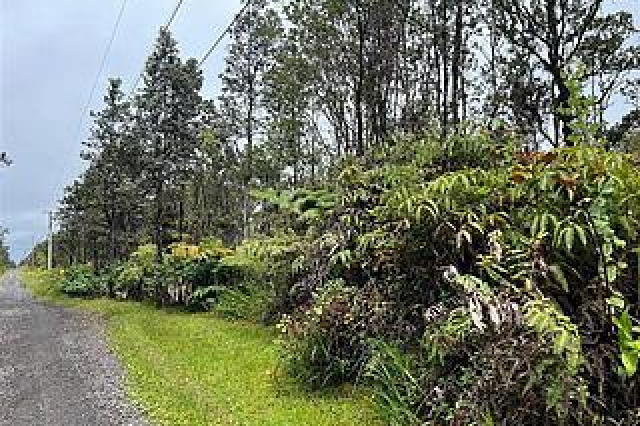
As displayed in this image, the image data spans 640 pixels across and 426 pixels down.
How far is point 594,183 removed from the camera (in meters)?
4.75

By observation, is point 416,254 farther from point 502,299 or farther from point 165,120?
point 165,120

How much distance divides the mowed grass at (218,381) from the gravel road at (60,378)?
0.25 meters

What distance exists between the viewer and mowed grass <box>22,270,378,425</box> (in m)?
6.03

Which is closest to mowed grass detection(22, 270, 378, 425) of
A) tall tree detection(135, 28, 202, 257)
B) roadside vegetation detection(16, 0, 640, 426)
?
roadside vegetation detection(16, 0, 640, 426)

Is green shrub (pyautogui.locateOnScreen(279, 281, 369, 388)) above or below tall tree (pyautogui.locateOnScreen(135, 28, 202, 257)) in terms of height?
below

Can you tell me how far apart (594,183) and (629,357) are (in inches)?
47.7

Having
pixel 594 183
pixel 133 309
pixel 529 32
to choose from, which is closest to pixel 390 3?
pixel 529 32

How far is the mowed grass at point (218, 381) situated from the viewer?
19.8 ft

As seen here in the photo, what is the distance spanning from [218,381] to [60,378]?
188 centimetres

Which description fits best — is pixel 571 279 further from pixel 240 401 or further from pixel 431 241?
pixel 240 401

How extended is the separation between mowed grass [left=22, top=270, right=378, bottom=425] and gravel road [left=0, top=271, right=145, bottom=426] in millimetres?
253

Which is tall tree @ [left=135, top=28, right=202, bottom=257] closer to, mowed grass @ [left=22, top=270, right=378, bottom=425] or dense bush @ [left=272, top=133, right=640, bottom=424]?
mowed grass @ [left=22, top=270, right=378, bottom=425]

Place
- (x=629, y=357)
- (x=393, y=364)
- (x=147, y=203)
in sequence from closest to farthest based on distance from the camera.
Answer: (x=629, y=357) → (x=393, y=364) → (x=147, y=203)

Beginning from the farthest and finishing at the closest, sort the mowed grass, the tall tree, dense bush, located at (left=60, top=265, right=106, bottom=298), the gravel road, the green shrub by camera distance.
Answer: dense bush, located at (left=60, top=265, right=106, bottom=298), the tall tree, the green shrub, the gravel road, the mowed grass
